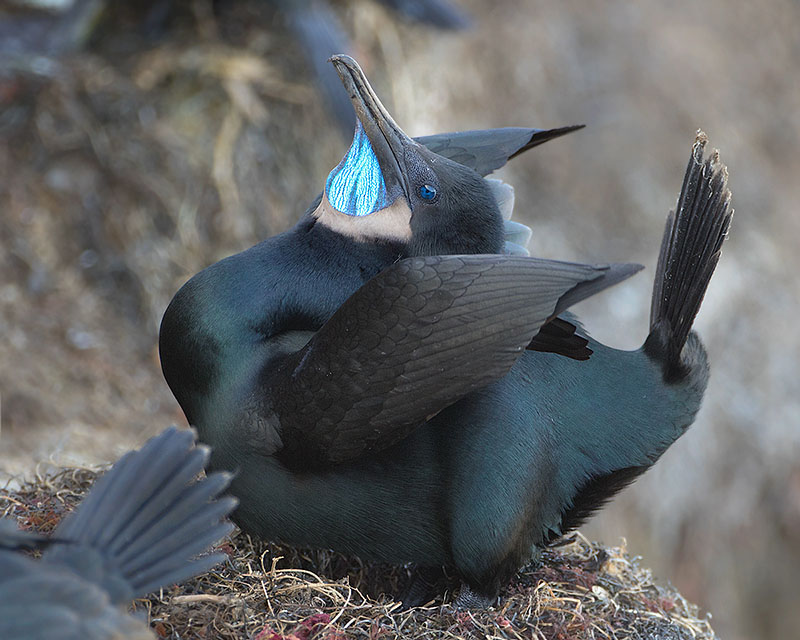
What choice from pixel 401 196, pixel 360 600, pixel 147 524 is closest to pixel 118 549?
pixel 147 524

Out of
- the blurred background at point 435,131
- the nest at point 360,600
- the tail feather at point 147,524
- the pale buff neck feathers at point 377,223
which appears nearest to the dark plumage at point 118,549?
the tail feather at point 147,524

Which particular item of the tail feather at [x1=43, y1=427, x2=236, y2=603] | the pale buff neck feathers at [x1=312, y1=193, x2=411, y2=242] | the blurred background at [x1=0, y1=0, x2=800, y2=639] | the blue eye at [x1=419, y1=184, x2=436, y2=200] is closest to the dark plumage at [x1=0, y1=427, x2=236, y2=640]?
the tail feather at [x1=43, y1=427, x2=236, y2=603]

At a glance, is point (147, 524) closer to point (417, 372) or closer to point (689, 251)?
point (417, 372)

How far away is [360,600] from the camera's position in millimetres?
1893

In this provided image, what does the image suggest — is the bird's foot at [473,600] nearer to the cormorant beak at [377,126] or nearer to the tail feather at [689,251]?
the tail feather at [689,251]

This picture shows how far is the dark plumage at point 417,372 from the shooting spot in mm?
1702

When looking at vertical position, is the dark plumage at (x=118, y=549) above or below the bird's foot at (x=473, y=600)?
above

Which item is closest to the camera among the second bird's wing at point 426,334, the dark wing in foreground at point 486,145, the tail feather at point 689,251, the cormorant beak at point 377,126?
the second bird's wing at point 426,334

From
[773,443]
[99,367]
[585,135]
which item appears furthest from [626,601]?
[585,135]

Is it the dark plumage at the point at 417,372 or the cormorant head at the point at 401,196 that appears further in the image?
the cormorant head at the point at 401,196

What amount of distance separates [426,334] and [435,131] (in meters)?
3.41

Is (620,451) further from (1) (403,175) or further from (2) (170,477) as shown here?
(2) (170,477)

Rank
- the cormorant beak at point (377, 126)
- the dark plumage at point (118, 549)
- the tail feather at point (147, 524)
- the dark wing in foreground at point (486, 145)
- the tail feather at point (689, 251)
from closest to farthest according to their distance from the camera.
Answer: the dark plumage at point (118, 549), the tail feather at point (147, 524), the cormorant beak at point (377, 126), the tail feather at point (689, 251), the dark wing in foreground at point (486, 145)

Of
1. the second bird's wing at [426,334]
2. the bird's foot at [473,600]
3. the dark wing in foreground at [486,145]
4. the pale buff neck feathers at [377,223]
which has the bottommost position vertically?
the bird's foot at [473,600]
